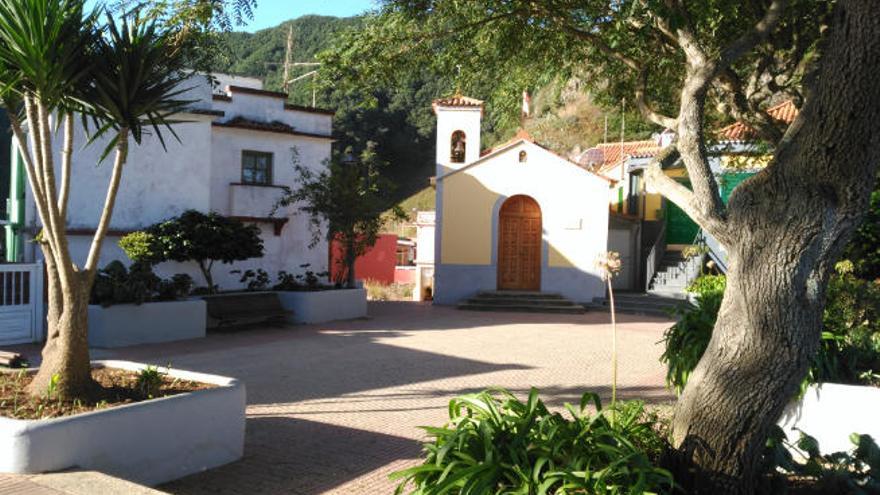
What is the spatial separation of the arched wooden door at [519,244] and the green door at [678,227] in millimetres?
5375

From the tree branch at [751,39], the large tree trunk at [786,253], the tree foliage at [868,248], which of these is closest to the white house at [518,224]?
the tree foliage at [868,248]

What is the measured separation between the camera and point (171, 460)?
18.5 ft

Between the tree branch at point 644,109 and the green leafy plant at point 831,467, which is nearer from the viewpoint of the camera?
the green leafy plant at point 831,467

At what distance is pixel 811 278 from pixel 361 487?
328cm

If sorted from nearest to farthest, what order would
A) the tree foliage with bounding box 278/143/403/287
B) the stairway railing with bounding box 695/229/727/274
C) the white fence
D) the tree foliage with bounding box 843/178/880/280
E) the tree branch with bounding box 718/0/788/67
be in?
the tree branch with bounding box 718/0/788/67 → the white fence → the tree foliage with bounding box 843/178/880/280 → the tree foliage with bounding box 278/143/403/287 → the stairway railing with bounding box 695/229/727/274

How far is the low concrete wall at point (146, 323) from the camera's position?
40.4ft

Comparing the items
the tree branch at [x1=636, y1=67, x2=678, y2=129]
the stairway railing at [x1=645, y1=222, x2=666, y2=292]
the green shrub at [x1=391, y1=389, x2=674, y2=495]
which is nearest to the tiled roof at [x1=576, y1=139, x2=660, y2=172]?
the stairway railing at [x1=645, y1=222, x2=666, y2=292]

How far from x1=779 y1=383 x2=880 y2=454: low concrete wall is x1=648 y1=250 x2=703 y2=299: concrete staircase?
14393 mm

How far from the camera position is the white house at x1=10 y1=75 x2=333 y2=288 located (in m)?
16.4

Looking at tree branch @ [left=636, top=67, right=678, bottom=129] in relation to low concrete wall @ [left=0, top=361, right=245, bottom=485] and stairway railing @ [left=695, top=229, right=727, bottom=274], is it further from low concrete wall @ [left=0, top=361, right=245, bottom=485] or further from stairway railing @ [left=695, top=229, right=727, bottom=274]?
stairway railing @ [left=695, top=229, right=727, bottom=274]

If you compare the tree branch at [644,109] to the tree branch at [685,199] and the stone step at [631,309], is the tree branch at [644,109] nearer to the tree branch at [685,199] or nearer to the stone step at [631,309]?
the tree branch at [685,199]

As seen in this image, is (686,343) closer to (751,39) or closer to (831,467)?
(831,467)

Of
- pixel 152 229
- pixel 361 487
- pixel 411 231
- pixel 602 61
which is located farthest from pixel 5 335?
pixel 411 231

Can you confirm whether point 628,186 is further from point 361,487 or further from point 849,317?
point 361,487
